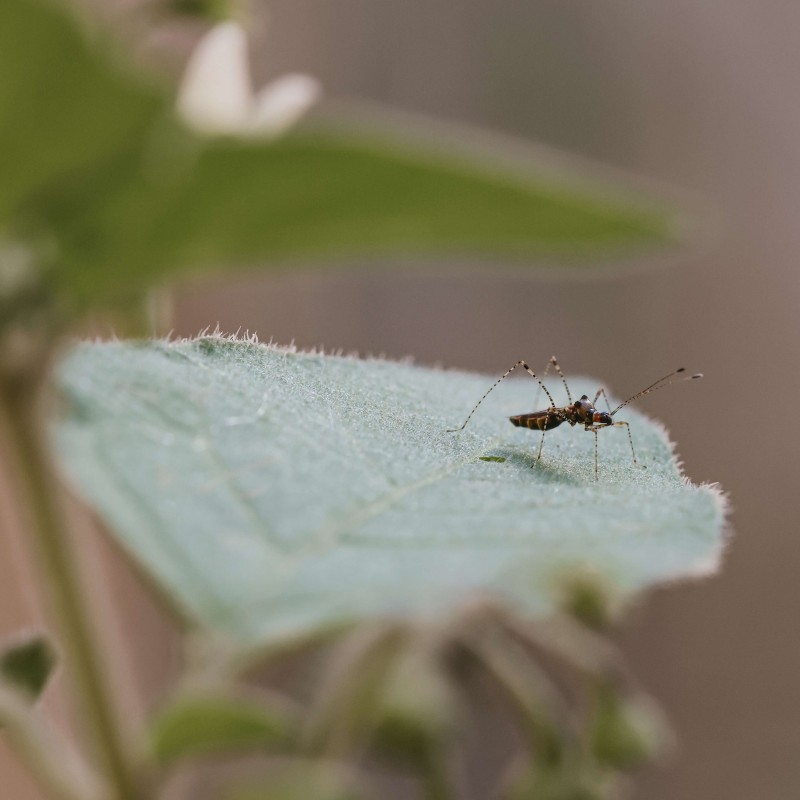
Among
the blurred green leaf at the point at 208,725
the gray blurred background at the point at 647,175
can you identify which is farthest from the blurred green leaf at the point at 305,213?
the gray blurred background at the point at 647,175

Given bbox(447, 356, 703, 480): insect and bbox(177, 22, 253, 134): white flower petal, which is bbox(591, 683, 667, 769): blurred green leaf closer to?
bbox(447, 356, 703, 480): insect

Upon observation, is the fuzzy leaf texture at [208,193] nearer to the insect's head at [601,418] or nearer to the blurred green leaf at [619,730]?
the blurred green leaf at [619,730]

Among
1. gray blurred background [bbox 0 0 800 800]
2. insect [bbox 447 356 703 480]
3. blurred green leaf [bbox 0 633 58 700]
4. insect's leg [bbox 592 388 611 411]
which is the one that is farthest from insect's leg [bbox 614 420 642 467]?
gray blurred background [bbox 0 0 800 800]

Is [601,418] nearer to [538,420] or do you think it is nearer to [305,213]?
[538,420]

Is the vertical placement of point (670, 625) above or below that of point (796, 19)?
below

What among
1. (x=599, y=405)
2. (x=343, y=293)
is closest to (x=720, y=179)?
(x=343, y=293)

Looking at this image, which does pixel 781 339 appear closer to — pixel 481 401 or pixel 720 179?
pixel 720 179

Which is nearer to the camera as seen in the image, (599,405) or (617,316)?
(599,405)
